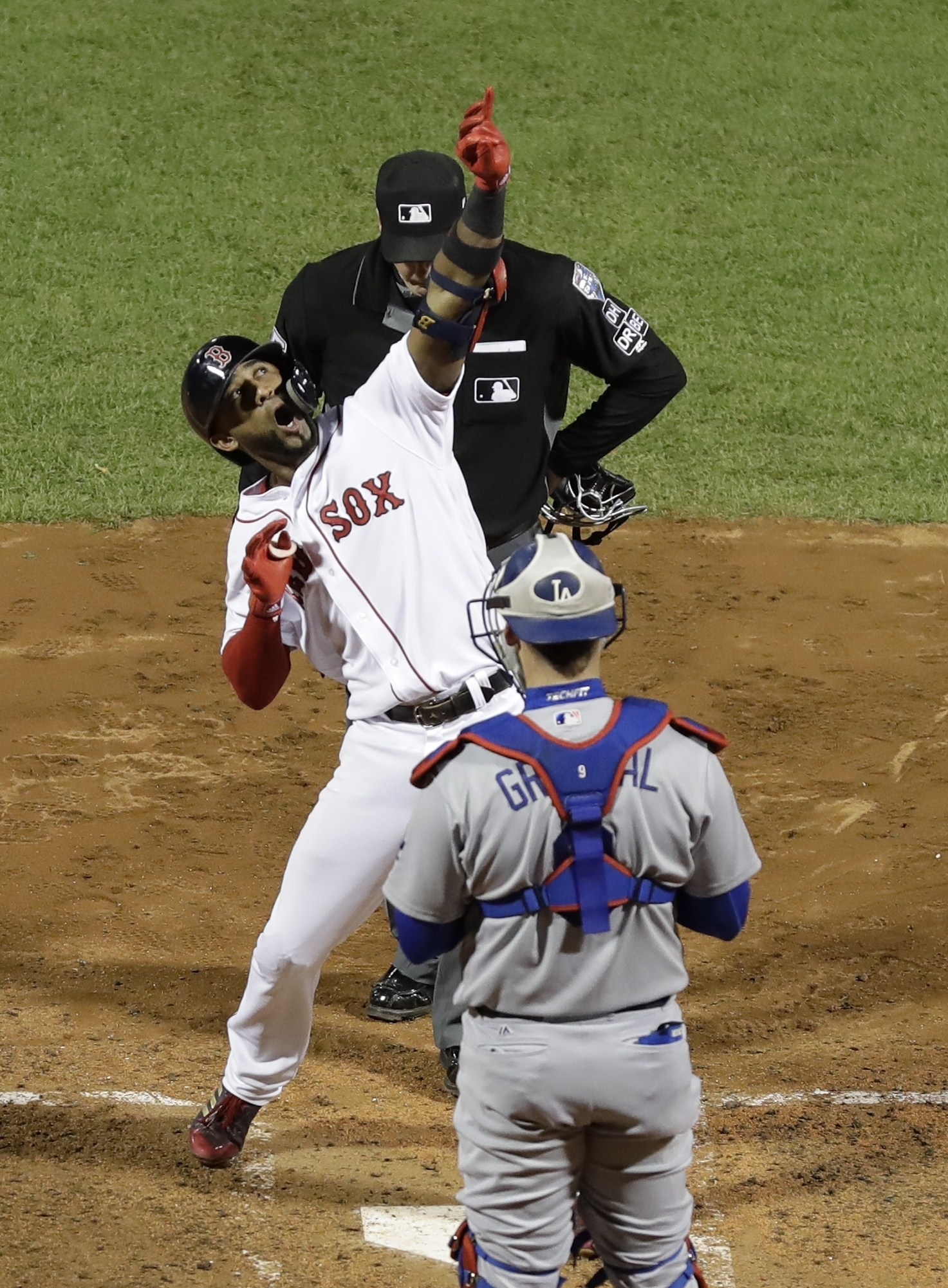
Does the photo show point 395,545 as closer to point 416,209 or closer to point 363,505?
point 363,505

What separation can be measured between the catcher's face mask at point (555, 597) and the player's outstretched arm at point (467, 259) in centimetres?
94

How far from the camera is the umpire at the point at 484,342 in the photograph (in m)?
4.76

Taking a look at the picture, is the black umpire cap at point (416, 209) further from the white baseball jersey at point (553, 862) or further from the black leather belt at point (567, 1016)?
the black leather belt at point (567, 1016)

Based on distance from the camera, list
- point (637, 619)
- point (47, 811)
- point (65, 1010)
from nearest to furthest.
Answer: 1. point (65, 1010)
2. point (47, 811)
3. point (637, 619)

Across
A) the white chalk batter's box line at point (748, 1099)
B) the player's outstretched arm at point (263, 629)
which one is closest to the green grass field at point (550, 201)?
the white chalk batter's box line at point (748, 1099)

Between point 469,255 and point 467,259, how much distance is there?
0.03 feet

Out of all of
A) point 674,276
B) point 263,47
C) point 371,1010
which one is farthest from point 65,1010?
point 263,47

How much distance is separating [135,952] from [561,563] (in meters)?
3.04

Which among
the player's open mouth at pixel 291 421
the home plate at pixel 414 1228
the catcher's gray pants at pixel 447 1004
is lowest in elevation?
the home plate at pixel 414 1228

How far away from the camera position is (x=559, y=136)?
12.7 metres

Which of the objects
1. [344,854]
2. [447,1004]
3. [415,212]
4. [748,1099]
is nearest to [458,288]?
[415,212]

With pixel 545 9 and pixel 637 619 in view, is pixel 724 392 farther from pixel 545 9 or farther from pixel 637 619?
pixel 545 9

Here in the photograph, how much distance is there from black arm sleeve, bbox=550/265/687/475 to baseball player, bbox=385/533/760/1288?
7.02 feet

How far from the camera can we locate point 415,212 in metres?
4.61
